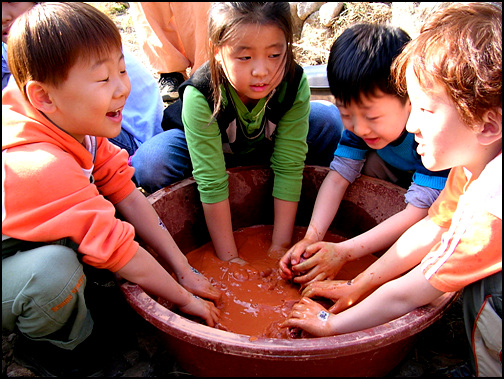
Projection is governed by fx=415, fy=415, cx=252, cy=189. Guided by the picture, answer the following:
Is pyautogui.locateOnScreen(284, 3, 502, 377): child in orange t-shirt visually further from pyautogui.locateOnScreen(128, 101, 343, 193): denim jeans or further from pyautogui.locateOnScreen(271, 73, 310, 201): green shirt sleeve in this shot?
pyautogui.locateOnScreen(128, 101, 343, 193): denim jeans

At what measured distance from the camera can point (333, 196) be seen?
1.71 metres

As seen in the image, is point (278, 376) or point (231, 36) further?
point (231, 36)

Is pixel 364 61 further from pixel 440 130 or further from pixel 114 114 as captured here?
pixel 114 114

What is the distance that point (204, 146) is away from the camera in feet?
5.32

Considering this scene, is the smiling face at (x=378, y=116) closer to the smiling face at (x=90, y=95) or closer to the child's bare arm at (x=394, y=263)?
the child's bare arm at (x=394, y=263)

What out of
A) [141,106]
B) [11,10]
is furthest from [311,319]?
[11,10]

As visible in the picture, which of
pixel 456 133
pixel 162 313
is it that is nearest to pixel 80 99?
pixel 162 313

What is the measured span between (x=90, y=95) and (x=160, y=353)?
0.87 meters

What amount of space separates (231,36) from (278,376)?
101 cm

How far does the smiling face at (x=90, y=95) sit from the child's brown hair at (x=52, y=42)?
0.9 inches

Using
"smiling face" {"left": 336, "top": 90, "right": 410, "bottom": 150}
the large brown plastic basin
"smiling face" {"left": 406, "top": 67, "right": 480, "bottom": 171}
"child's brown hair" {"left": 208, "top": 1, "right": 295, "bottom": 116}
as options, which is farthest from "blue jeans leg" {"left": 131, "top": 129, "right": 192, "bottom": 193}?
"smiling face" {"left": 406, "top": 67, "right": 480, "bottom": 171}

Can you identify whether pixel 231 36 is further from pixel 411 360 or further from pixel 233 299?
pixel 411 360

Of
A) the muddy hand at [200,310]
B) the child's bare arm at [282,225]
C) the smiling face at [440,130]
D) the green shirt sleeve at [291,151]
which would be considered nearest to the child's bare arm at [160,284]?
the muddy hand at [200,310]

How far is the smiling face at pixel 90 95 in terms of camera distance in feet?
3.72
